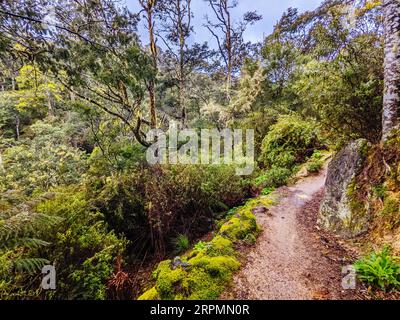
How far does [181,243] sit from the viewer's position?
5.17m

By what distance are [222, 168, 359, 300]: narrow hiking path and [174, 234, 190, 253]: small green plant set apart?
1929mm

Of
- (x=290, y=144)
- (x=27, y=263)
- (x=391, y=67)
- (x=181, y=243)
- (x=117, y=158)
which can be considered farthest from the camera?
(x=290, y=144)

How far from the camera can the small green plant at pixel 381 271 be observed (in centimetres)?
243

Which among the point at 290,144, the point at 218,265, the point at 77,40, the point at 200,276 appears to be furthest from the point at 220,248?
the point at 290,144

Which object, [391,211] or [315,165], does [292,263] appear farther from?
[315,165]

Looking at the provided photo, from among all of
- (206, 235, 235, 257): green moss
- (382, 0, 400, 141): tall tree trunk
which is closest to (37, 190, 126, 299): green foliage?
(206, 235, 235, 257): green moss

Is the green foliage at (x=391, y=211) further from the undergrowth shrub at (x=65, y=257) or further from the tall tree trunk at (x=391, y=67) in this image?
the undergrowth shrub at (x=65, y=257)

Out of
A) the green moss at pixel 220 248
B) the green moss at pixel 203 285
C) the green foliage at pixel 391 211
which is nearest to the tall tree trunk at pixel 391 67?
the green foliage at pixel 391 211

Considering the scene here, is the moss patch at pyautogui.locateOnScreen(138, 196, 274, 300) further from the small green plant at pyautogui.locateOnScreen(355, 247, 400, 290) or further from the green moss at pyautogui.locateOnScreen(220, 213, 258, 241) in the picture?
the small green plant at pyautogui.locateOnScreen(355, 247, 400, 290)

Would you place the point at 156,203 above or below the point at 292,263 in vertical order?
above

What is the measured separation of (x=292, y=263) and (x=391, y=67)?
3.79 meters

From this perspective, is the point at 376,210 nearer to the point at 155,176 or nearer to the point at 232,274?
the point at 232,274

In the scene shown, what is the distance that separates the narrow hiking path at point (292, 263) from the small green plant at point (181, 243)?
1.93 meters

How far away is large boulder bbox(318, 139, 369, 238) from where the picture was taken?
362cm
